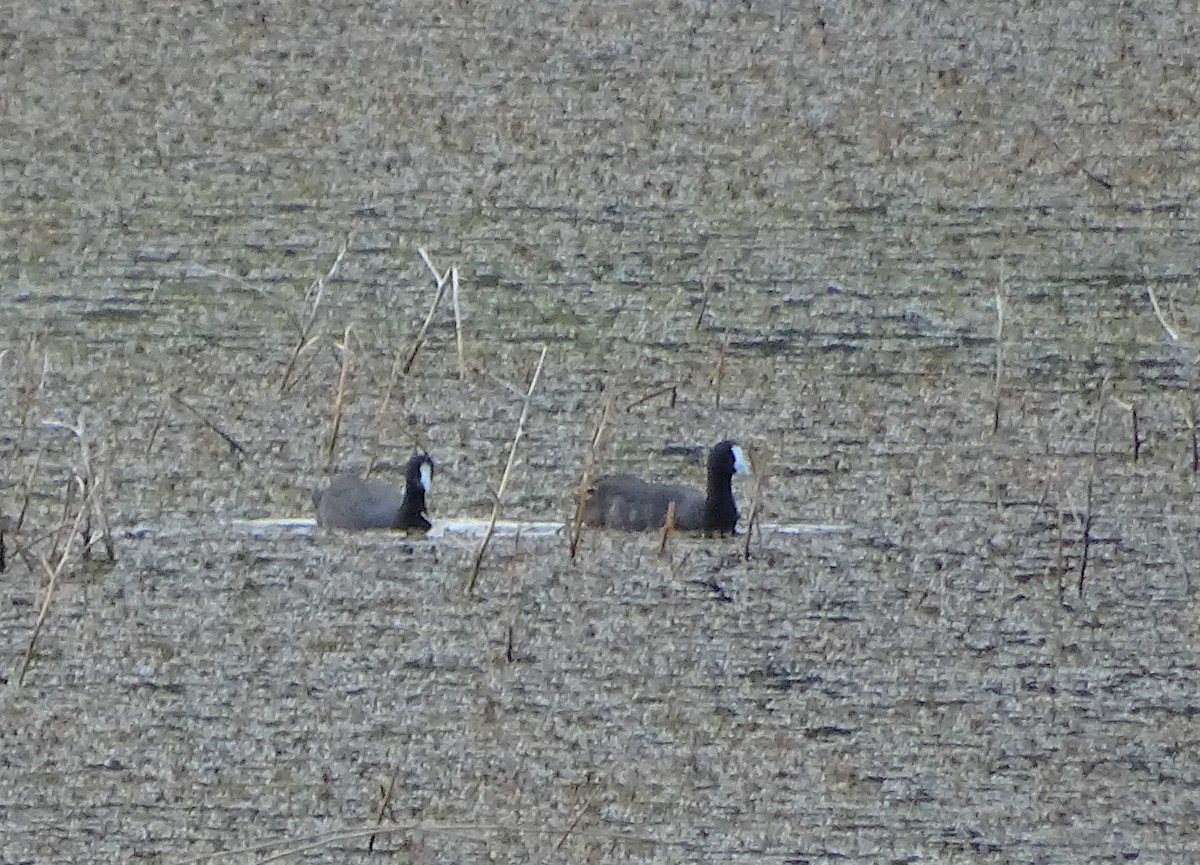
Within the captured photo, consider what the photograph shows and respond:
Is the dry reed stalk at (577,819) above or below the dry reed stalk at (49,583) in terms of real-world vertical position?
below

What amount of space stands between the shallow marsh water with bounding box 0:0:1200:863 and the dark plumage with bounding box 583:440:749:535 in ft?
0.19

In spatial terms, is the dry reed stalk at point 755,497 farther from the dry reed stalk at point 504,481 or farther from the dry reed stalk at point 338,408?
the dry reed stalk at point 338,408

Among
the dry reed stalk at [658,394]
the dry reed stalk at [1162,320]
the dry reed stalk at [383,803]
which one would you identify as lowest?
the dry reed stalk at [383,803]

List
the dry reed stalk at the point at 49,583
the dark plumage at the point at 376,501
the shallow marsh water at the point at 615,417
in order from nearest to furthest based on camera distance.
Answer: the shallow marsh water at the point at 615,417 → the dry reed stalk at the point at 49,583 → the dark plumage at the point at 376,501

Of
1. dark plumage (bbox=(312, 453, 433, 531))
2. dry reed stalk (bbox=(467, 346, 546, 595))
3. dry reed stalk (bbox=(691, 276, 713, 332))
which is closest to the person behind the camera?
dry reed stalk (bbox=(467, 346, 546, 595))

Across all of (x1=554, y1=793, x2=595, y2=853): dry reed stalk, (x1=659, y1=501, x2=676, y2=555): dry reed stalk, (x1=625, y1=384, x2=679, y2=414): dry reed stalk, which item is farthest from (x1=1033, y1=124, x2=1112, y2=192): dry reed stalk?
(x1=554, y1=793, x2=595, y2=853): dry reed stalk

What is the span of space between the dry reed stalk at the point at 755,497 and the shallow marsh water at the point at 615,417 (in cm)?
3

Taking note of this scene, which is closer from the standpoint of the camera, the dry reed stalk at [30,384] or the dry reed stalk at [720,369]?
the dry reed stalk at [30,384]

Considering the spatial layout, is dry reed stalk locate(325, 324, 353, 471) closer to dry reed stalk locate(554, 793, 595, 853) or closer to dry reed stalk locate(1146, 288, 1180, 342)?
dry reed stalk locate(554, 793, 595, 853)

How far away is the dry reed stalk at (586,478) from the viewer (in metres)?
3.54

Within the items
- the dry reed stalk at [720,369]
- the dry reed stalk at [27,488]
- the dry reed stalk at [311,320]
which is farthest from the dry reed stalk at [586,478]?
the dry reed stalk at [27,488]

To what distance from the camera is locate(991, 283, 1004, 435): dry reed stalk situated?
384cm

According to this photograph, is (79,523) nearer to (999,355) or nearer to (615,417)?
(615,417)

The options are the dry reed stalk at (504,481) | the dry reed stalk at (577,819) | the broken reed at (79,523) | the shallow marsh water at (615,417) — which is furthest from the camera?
the dry reed stalk at (504,481)
